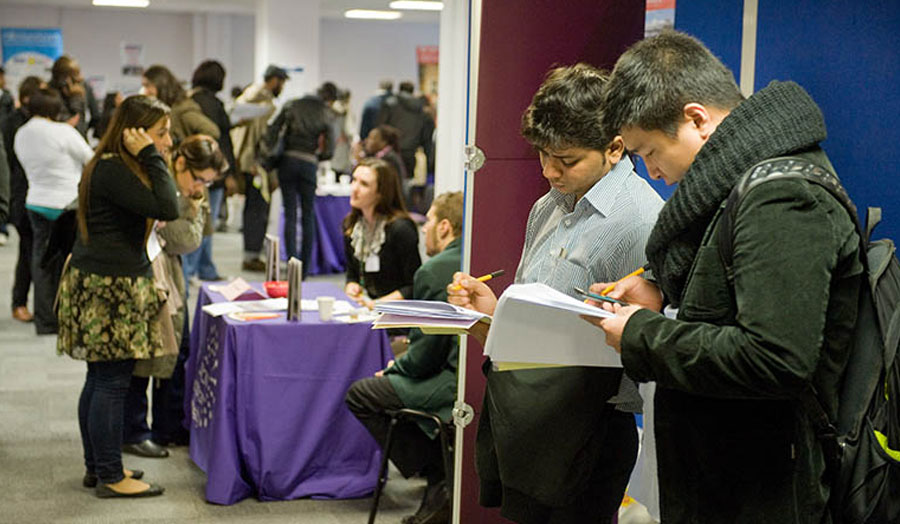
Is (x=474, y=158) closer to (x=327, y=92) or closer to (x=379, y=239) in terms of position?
(x=379, y=239)

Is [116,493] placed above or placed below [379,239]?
below

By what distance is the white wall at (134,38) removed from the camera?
16156mm

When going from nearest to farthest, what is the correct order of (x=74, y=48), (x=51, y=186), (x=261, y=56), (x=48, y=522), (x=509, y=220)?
(x=509, y=220) < (x=48, y=522) < (x=51, y=186) < (x=261, y=56) < (x=74, y=48)

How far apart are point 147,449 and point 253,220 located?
463cm

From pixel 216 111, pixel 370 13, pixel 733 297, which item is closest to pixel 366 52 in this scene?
pixel 370 13

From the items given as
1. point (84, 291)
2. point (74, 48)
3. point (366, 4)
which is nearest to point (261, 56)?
point (366, 4)

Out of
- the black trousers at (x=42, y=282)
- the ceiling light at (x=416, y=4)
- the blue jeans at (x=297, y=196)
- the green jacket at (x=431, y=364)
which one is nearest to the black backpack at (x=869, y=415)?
the green jacket at (x=431, y=364)

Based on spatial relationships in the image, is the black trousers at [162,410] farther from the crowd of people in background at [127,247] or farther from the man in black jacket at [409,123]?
the man in black jacket at [409,123]

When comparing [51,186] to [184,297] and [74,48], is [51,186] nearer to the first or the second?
[184,297]

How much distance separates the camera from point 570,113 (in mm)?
1940

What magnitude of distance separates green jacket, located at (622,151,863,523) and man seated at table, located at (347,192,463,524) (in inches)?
68.2

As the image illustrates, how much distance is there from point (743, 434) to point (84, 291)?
8.15 ft

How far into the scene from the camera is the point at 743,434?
144 cm

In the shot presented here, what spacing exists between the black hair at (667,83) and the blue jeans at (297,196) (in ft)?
20.6
